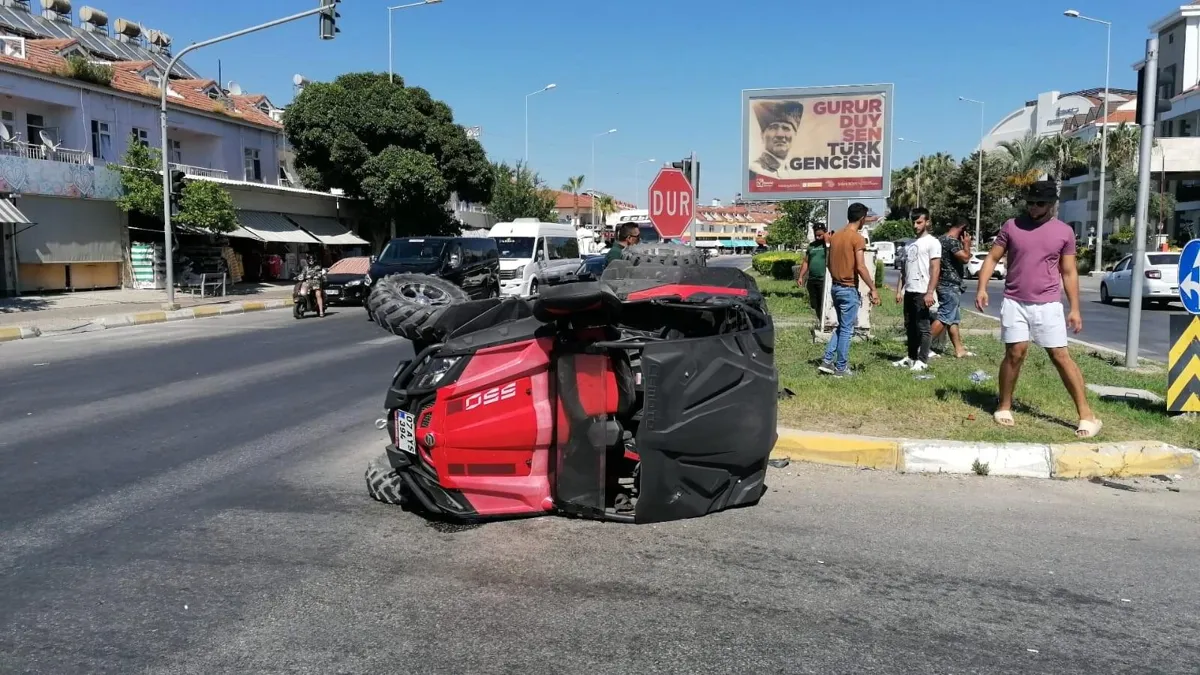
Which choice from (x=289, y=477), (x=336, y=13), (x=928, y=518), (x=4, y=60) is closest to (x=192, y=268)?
(x=4, y=60)

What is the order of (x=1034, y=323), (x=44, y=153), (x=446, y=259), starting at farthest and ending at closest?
1. (x=44, y=153)
2. (x=446, y=259)
3. (x=1034, y=323)

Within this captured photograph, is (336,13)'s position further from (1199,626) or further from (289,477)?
(1199,626)

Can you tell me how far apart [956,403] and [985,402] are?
0.91ft

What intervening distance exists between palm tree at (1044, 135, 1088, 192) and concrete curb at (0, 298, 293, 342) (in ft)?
166

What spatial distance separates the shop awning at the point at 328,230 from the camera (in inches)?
1384

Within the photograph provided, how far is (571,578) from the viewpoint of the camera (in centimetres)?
413

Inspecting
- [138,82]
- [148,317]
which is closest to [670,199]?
[148,317]

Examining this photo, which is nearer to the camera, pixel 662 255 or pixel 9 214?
pixel 662 255

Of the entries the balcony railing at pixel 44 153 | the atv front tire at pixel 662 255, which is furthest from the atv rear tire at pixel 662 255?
the balcony railing at pixel 44 153

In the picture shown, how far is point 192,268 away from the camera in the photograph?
28516 millimetres

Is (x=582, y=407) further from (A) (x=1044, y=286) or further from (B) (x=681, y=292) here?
(A) (x=1044, y=286)

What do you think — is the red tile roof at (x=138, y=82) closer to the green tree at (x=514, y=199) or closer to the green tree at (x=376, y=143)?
the green tree at (x=376, y=143)

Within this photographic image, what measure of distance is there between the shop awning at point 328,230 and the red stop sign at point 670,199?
25.3 metres

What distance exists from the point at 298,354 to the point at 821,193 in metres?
7.92
